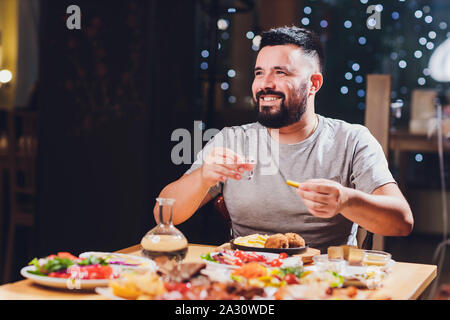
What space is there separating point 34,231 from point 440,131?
3.13m

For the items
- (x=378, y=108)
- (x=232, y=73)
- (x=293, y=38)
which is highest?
(x=232, y=73)

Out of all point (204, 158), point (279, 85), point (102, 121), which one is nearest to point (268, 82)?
point (279, 85)

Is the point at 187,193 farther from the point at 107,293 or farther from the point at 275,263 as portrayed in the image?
the point at 107,293

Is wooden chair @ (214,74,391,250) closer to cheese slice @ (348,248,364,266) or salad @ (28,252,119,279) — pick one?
cheese slice @ (348,248,364,266)

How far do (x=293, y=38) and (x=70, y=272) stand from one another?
4.10 ft

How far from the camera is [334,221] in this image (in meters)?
2.11

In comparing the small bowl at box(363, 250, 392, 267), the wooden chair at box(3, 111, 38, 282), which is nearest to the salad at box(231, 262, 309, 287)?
the small bowl at box(363, 250, 392, 267)

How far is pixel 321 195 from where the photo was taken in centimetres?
158

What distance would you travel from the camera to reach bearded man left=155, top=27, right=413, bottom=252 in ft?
6.91

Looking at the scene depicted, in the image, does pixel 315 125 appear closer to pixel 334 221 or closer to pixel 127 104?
pixel 334 221

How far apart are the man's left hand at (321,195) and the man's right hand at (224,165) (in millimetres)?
213

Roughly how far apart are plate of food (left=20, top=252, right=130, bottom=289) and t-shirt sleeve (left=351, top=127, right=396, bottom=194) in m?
0.98

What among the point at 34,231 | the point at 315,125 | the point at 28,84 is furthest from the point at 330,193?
the point at 28,84

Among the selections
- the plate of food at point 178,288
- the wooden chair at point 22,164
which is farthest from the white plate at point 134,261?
the wooden chair at point 22,164
